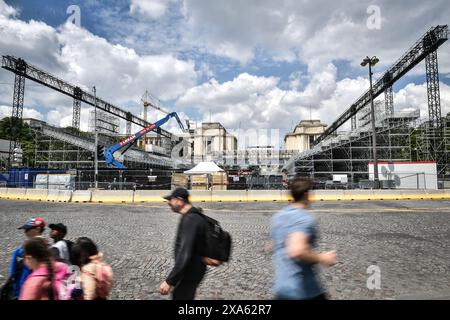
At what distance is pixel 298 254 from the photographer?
226 cm

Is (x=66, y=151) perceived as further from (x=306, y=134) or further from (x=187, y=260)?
(x=306, y=134)

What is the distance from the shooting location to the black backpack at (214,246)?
274cm

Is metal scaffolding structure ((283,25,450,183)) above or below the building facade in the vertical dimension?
below

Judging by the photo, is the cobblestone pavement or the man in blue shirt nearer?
the man in blue shirt

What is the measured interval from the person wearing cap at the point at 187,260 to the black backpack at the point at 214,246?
5cm

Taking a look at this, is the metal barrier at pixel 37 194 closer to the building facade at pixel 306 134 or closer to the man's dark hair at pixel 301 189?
the man's dark hair at pixel 301 189

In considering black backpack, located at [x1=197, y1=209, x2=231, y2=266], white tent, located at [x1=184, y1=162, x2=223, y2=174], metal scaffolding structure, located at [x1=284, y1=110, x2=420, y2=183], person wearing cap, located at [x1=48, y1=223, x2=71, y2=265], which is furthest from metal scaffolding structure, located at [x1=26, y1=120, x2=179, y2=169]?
black backpack, located at [x1=197, y1=209, x2=231, y2=266]

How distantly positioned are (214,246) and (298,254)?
0.83 meters

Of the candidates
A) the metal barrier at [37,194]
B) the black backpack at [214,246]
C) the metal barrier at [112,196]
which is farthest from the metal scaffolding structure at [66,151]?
the black backpack at [214,246]

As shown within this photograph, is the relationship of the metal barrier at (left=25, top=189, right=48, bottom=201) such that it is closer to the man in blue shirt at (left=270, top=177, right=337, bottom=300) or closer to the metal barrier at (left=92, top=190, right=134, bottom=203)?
the metal barrier at (left=92, top=190, right=134, bottom=203)

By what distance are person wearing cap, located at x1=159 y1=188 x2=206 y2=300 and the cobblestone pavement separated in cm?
155

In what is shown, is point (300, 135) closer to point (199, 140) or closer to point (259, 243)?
point (199, 140)

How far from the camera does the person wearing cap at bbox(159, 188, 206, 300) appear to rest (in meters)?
2.69
